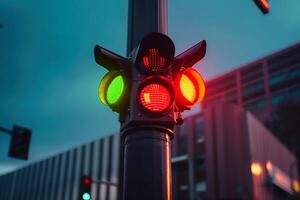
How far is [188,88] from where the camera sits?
3.11 meters

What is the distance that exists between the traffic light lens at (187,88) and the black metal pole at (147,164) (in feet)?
0.88

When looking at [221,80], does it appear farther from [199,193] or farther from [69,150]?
[199,193]

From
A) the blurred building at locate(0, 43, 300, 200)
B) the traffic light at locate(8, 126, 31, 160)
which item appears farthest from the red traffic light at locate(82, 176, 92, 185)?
the blurred building at locate(0, 43, 300, 200)

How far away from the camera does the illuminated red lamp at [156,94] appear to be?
2.86 metres

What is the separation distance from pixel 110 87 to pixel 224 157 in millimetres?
35587

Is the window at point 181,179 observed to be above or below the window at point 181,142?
below

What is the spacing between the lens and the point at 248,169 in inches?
1319

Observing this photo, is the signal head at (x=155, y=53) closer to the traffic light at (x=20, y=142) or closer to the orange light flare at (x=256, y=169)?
the traffic light at (x=20, y=142)

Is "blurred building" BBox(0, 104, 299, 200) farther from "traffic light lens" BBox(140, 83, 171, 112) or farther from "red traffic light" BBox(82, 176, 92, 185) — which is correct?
"traffic light lens" BBox(140, 83, 171, 112)

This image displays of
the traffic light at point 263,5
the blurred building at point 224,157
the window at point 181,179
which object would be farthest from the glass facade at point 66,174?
the traffic light at point 263,5

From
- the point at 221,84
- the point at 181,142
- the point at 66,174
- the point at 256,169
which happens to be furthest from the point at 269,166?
the point at 221,84

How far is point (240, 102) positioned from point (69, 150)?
3405 centimetres

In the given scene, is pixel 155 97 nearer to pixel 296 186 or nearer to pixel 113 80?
pixel 113 80

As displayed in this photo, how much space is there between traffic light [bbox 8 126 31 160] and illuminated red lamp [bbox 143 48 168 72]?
38.2 ft
